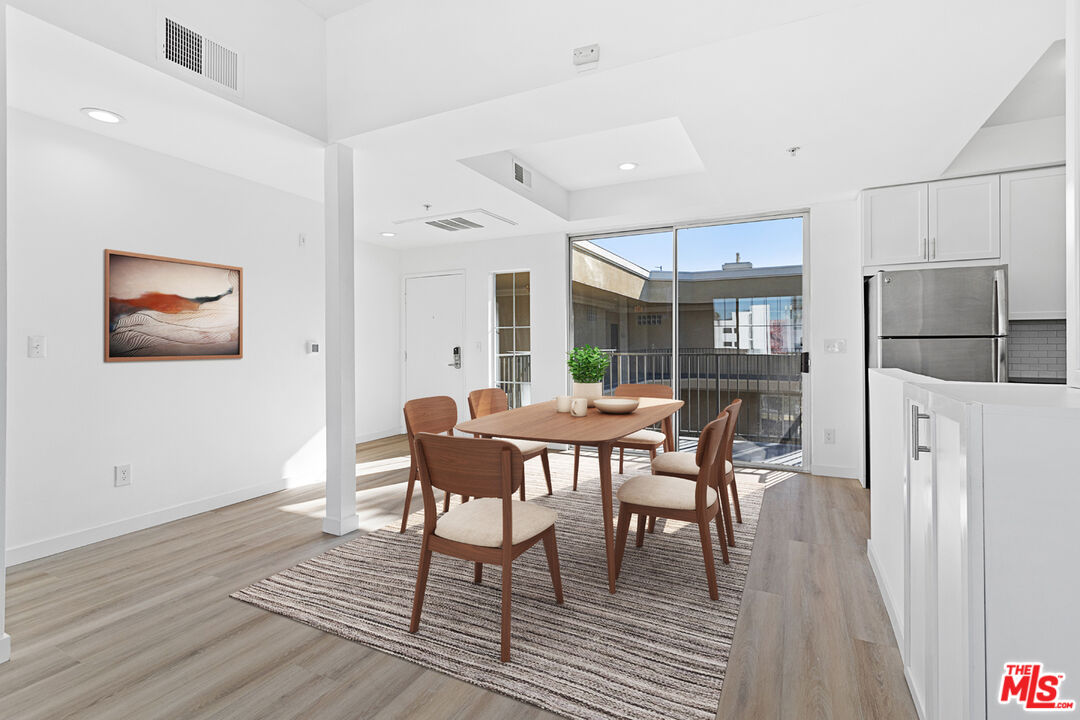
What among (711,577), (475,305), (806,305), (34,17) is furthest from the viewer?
(475,305)

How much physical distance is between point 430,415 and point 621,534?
1.43 m

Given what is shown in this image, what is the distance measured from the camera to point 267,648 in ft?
6.43

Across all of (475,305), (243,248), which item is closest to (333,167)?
(243,248)

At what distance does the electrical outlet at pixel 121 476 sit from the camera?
314 cm

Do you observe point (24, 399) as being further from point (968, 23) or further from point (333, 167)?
point (968, 23)

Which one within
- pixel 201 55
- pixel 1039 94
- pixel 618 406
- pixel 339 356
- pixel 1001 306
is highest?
pixel 1039 94

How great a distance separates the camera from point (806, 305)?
4660 mm

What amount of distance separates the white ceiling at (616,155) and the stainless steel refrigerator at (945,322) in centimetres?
179

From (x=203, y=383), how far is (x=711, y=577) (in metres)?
3.48

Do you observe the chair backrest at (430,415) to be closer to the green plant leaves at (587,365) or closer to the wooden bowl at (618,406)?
the green plant leaves at (587,365)

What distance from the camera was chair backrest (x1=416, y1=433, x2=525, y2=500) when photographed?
5.93ft

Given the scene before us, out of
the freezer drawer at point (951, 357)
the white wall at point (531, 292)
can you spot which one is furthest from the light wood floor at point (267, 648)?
the white wall at point (531, 292)

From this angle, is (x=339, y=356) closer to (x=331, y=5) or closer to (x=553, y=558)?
(x=553, y=558)

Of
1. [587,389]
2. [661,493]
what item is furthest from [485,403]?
[661,493]
